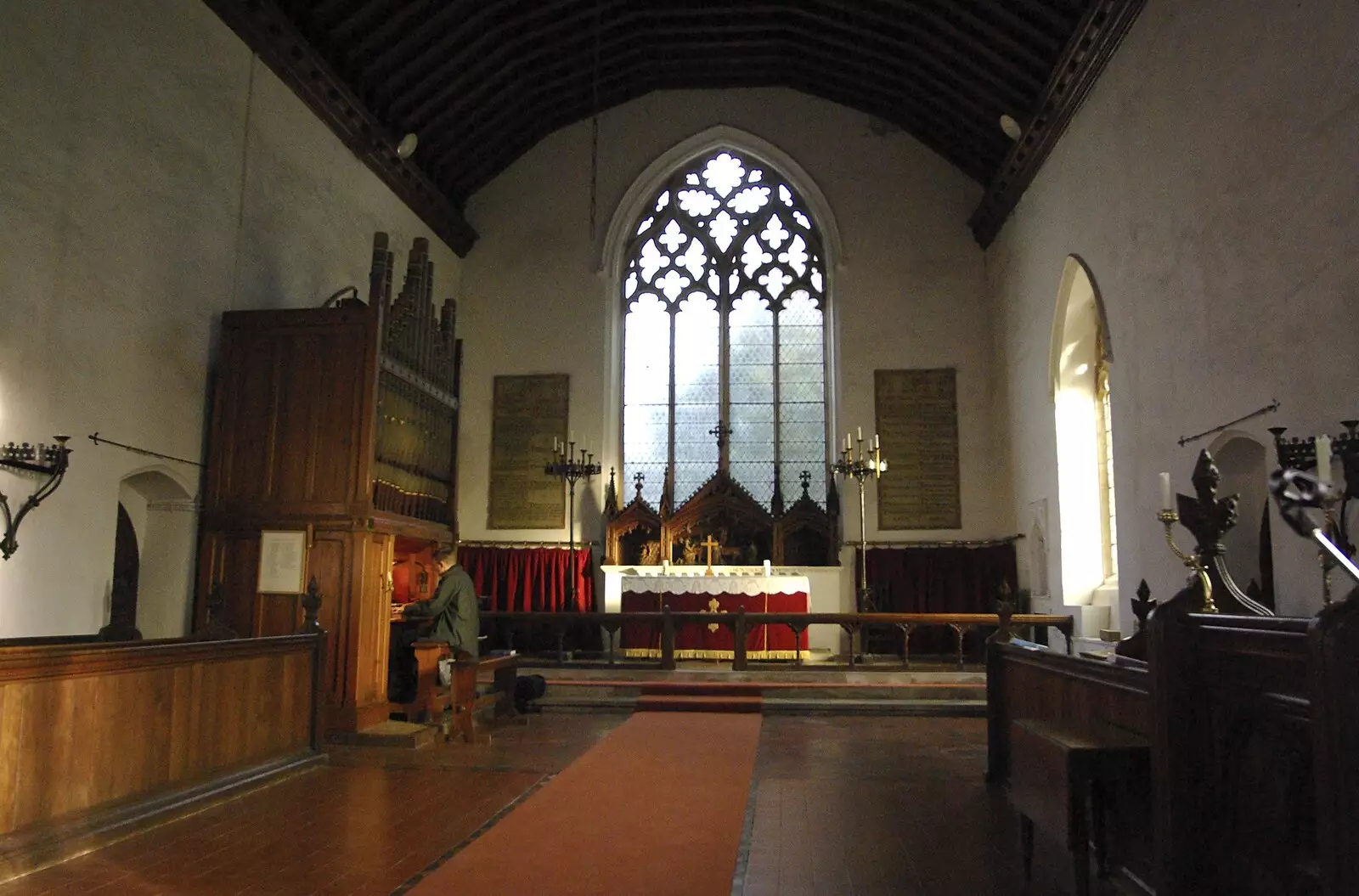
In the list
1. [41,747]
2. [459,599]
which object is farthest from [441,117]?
[41,747]

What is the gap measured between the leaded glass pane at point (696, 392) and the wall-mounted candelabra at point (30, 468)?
27.2ft

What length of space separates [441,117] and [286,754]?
838 cm

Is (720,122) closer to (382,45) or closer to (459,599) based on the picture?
(382,45)

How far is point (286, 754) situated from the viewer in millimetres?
6172

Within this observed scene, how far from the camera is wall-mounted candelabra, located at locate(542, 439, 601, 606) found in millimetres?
12070

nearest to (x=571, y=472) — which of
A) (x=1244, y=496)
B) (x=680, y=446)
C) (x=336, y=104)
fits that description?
(x=680, y=446)

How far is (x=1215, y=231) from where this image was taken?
694 centimetres

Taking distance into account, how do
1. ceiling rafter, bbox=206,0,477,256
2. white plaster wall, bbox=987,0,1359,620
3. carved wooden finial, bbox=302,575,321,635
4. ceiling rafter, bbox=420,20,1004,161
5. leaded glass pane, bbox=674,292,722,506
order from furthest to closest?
leaded glass pane, bbox=674,292,722,506 < ceiling rafter, bbox=420,20,1004,161 < ceiling rafter, bbox=206,0,477,256 < carved wooden finial, bbox=302,575,321,635 < white plaster wall, bbox=987,0,1359,620

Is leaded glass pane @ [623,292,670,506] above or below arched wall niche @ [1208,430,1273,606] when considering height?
above

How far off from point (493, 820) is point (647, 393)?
967 cm

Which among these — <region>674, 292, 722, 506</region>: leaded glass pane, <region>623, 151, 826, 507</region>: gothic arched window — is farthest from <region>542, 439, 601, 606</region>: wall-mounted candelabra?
<region>674, 292, 722, 506</region>: leaded glass pane

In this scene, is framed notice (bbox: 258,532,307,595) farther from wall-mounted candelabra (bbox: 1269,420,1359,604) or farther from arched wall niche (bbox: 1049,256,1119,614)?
arched wall niche (bbox: 1049,256,1119,614)

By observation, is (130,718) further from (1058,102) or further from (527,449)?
(1058,102)

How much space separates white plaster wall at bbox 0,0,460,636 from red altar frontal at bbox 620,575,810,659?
5097mm
